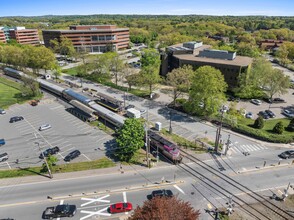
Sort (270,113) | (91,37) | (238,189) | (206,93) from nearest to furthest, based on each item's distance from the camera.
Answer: (238,189) → (206,93) → (270,113) → (91,37)

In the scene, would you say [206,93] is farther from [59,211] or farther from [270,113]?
[59,211]

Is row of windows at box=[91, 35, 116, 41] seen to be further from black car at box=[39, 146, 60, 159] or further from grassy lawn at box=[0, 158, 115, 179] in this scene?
grassy lawn at box=[0, 158, 115, 179]

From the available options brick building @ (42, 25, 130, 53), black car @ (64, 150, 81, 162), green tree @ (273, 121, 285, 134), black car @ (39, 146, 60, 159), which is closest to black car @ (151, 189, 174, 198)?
black car @ (64, 150, 81, 162)

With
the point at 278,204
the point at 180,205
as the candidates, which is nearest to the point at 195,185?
the point at 278,204

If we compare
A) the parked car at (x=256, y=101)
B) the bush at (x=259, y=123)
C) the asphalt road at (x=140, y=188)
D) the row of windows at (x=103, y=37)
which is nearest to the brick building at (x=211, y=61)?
the parked car at (x=256, y=101)

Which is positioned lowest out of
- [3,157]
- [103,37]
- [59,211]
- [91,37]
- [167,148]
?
[59,211]

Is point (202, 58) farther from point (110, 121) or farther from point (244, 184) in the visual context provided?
point (244, 184)

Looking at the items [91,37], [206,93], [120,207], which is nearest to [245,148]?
[206,93]

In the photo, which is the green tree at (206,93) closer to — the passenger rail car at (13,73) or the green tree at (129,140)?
the green tree at (129,140)
